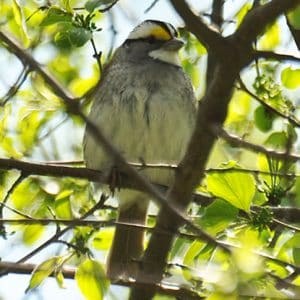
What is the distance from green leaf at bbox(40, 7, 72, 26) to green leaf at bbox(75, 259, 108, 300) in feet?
3.46

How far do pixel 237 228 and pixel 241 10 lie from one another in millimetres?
Result: 1439

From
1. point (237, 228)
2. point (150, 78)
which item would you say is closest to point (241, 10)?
point (150, 78)

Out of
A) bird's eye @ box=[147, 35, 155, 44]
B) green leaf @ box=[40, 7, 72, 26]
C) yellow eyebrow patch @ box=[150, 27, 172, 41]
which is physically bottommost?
bird's eye @ box=[147, 35, 155, 44]

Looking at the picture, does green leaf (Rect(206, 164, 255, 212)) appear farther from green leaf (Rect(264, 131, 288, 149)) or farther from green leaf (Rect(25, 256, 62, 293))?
green leaf (Rect(264, 131, 288, 149))

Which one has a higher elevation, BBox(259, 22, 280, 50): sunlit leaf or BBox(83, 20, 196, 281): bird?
BBox(259, 22, 280, 50): sunlit leaf

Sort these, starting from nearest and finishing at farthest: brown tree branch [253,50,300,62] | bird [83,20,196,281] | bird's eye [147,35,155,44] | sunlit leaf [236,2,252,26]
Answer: brown tree branch [253,50,300,62]
sunlit leaf [236,2,252,26]
bird [83,20,196,281]
bird's eye [147,35,155,44]

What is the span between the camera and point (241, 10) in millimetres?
4723

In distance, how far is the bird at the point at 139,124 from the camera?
16.3 feet

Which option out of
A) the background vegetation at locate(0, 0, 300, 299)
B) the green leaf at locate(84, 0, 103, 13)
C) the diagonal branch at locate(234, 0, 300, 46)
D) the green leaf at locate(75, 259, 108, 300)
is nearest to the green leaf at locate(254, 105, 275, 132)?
the background vegetation at locate(0, 0, 300, 299)

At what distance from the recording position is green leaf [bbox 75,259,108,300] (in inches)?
136

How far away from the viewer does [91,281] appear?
3453 millimetres

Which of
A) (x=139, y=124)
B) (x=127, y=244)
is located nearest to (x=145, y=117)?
(x=139, y=124)

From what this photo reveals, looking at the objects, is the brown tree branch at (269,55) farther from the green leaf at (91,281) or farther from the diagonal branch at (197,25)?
the green leaf at (91,281)

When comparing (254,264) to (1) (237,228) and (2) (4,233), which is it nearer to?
(1) (237,228)
